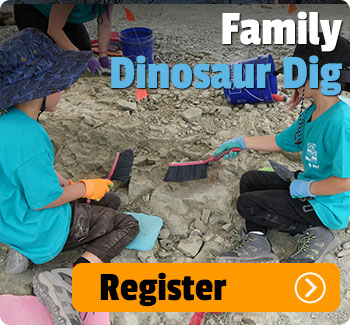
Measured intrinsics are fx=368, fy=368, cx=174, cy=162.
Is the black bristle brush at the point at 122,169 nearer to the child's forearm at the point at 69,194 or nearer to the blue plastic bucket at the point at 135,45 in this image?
the child's forearm at the point at 69,194

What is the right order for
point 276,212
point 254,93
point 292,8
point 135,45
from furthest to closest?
point 292,8 < point 135,45 < point 254,93 < point 276,212

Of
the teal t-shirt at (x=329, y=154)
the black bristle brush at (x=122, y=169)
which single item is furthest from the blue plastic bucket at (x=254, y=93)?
the black bristle brush at (x=122, y=169)

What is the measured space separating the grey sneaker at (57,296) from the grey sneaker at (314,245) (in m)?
1.06

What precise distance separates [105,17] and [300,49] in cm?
249

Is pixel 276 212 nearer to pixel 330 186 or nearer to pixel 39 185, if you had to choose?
pixel 330 186

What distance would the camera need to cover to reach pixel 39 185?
1500 mm

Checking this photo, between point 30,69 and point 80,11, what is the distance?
2.10m

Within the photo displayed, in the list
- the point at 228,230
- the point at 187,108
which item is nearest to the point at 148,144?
the point at 187,108

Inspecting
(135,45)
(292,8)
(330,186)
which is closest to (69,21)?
(135,45)

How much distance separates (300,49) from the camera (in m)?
1.73

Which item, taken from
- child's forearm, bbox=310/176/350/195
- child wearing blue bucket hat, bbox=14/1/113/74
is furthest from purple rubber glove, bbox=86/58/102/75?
child's forearm, bbox=310/176/350/195

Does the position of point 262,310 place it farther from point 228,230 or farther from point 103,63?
point 103,63

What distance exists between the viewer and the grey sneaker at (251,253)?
1.82 metres

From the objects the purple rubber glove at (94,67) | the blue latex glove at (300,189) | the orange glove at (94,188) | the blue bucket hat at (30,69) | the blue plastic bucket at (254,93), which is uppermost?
the blue bucket hat at (30,69)
